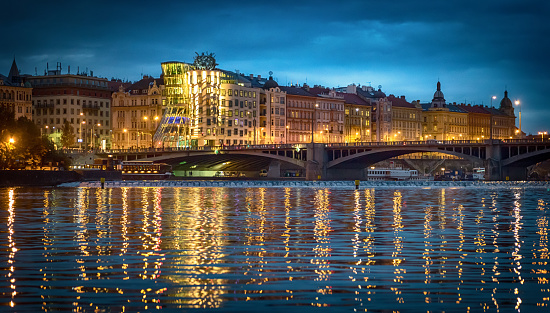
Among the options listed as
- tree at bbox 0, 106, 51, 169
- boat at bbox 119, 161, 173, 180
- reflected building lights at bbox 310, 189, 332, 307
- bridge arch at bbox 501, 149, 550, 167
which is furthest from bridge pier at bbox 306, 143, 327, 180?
reflected building lights at bbox 310, 189, 332, 307

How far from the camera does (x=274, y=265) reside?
23.7 metres

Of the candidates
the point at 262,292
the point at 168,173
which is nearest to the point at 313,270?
the point at 262,292

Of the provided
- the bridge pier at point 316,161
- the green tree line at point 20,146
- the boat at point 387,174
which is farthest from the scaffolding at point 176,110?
the green tree line at point 20,146

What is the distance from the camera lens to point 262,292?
63.7 feet

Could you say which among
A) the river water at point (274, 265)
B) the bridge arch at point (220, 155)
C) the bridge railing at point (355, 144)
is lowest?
the river water at point (274, 265)

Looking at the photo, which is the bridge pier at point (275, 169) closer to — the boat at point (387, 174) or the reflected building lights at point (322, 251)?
the boat at point (387, 174)

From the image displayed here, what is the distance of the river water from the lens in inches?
725

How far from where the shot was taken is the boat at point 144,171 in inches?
5852

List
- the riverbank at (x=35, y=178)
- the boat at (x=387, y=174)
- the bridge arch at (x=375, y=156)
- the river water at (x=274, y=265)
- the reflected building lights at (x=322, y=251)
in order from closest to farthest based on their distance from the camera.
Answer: the river water at (x=274, y=265), the reflected building lights at (x=322, y=251), the riverbank at (x=35, y=178), the bridge arch at (x=375, y=156), the boat at (x=387, y=174)

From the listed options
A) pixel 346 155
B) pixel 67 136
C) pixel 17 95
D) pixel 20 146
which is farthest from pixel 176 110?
pixel 20 146

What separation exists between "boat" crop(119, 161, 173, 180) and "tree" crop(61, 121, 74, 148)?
1378 inches

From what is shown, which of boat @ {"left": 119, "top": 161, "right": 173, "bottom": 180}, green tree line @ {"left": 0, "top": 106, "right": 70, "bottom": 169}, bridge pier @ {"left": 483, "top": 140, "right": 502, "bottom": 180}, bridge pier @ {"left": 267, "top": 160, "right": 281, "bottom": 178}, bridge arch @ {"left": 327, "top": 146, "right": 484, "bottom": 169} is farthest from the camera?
bridge pier @ {"left": 267, "top": 160, "right": 281, "bottom": 178}

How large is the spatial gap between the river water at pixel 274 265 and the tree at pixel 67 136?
14666cm

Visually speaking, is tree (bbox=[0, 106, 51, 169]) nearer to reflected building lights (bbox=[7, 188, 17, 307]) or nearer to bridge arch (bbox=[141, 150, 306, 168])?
bridge arch (bbox=[141, 150, 306, 168])
